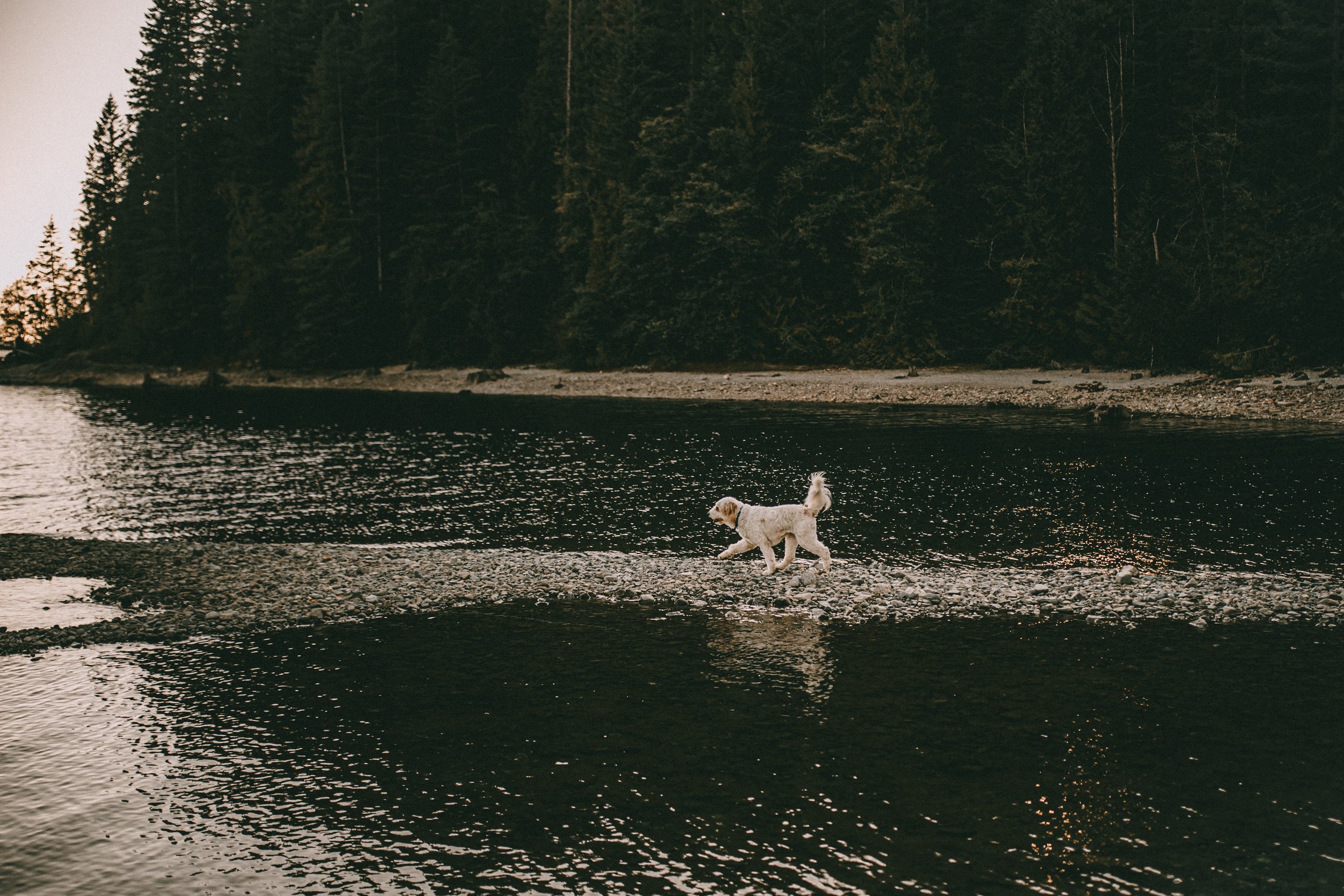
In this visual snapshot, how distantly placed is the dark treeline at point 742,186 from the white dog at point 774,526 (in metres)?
38.3

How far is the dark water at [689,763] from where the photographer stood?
7363mm

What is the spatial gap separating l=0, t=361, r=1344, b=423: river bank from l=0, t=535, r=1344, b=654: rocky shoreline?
1020 inches

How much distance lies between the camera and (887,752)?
30.4 ft

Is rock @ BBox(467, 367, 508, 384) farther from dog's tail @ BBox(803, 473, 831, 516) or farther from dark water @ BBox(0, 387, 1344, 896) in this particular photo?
dog's tail @ BBox(803, 473, 831, 516)

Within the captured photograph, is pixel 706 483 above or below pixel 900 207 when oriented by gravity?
below

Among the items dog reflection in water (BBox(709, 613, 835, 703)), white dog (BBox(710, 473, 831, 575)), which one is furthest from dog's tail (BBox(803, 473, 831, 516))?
dog reflection in water (BBox(709, 613, 835, 703))

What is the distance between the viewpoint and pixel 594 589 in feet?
50.3

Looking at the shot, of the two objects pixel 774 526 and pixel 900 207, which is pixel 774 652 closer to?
pixel 774 526

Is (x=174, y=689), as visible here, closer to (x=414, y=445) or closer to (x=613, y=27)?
(x=414, y=445)

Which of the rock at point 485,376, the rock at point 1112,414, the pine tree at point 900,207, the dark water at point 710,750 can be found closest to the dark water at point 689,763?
the dark water at point 710,750

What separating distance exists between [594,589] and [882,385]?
3912cm

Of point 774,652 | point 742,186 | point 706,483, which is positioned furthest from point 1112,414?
point 742,186

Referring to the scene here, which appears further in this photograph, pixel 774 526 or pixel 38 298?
pixel 38 298

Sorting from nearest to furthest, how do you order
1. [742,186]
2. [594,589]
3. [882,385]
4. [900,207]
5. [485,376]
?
[594,589] → [882,385] → [900,207] → [742,186] → [485,376]
